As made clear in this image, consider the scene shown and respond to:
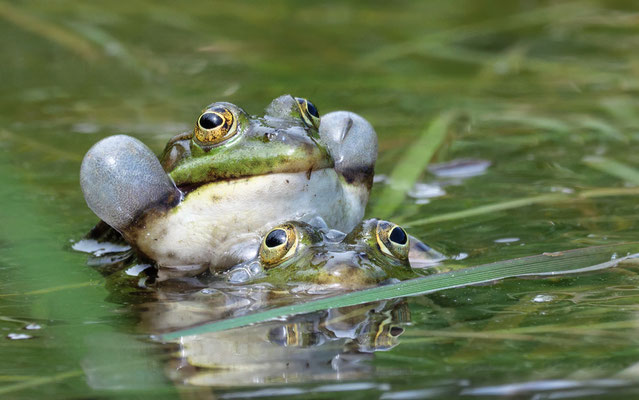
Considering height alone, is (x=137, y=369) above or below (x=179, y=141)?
below

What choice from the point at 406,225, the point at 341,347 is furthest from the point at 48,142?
the point at 341,347

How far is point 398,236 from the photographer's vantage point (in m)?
3.29

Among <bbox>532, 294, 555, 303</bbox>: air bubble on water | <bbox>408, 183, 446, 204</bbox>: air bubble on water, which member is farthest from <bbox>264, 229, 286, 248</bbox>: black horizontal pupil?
<bbox>408, 183, 446, 204</bbox>: air bubble on water

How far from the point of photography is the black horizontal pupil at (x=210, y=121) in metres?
3.34

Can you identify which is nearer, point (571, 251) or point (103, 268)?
point (571, 251)

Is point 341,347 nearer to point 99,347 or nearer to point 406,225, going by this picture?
point 99,347

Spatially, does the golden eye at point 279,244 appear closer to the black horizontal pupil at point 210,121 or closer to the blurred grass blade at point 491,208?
the black horizontal pupil at point 210,121

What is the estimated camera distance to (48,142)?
5645 mm

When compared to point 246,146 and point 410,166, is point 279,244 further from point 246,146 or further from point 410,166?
point 410,166

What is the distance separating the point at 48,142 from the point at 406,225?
2.50 metres

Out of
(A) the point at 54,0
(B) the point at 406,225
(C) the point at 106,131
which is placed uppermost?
(A) the point at 54,0

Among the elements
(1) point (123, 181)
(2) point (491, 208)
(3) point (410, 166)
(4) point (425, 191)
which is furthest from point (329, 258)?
(3) point (410, 166)

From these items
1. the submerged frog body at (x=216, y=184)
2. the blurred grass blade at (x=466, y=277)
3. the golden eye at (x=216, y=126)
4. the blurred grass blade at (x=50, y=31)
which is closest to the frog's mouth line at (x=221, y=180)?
the submerged frog body at (x=216, y=184)

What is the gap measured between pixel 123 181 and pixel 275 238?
1.93 ft
